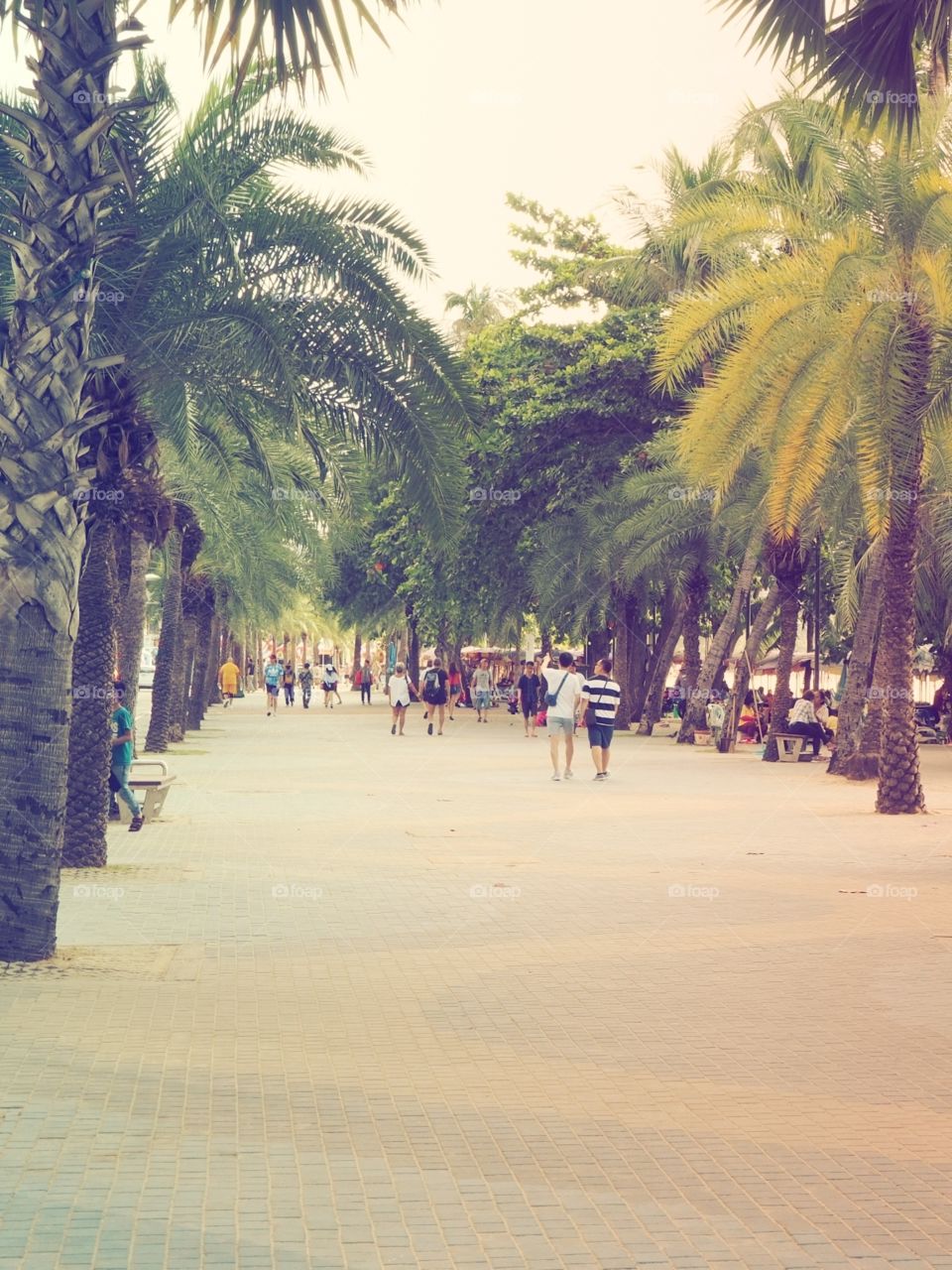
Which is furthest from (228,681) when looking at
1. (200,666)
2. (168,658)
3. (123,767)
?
(123,767)

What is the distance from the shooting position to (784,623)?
112 feet

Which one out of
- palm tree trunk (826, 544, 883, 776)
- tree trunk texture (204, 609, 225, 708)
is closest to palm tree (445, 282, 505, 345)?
tree trunk texture (204, 609, 225, 708)

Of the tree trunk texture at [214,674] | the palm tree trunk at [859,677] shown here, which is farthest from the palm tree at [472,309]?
the palm tree trunk at [859,677]

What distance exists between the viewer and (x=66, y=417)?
9609mm

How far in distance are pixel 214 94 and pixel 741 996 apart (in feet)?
28.9

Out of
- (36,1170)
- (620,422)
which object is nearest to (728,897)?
(36,1170)

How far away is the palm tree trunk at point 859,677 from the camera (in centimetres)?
2506

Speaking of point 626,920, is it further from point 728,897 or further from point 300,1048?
point 300,1048

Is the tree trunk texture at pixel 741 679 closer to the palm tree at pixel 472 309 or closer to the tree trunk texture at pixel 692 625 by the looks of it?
the tree trunk texture at pixel 692 625

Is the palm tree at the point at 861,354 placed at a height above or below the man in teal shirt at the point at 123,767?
above

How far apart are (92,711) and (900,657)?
9975mm

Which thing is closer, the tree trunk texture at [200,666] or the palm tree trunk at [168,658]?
the palm tree trunk at [168,658]

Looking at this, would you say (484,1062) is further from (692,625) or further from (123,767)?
(692,625)

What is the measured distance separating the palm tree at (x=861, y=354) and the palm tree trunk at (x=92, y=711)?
8371 mm
